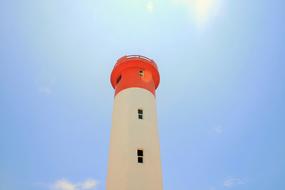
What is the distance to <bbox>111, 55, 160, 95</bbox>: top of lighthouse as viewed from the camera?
2538cm

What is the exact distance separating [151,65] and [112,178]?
39.4 feet

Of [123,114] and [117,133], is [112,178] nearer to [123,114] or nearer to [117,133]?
[117,133]

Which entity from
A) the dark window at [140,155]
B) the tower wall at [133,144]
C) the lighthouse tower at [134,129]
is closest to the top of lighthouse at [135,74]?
the lighthouse tower at [134,129]

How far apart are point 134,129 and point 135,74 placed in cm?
639

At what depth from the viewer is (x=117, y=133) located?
22344mm

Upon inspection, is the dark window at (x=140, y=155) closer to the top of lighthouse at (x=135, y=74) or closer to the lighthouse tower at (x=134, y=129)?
the lighthouse tower at (x=134, y=129)

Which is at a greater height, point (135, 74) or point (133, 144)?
point (135, 74)

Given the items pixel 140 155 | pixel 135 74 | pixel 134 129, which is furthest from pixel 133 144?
pixel 135 74

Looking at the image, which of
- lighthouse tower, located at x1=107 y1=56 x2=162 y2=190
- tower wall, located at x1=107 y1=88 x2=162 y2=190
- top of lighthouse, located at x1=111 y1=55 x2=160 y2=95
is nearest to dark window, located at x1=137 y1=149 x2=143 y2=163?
lighthouse tower, located at x1=107 y1=56 x2=162 y2=190

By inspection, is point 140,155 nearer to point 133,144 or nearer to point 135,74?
point 133,144

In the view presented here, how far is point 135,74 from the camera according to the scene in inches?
1023

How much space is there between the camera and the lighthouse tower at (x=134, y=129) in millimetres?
19609

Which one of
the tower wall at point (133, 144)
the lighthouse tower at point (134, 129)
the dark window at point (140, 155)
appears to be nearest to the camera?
the tower wall at point (133, 144)

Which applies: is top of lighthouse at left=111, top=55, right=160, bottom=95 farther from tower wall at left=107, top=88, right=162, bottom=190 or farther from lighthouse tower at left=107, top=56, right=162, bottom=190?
tower wall at left=107, top=88, right=162, bottom=190
